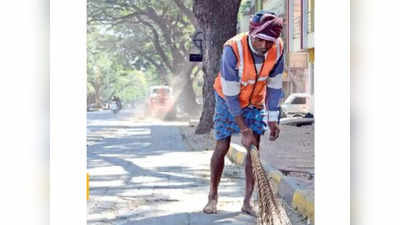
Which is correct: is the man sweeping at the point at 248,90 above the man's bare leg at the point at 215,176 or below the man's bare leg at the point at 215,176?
above

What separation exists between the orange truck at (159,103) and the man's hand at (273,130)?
716mm

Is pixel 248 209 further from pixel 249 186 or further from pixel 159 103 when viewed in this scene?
pixel 159 103

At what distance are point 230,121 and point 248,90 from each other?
250 mm

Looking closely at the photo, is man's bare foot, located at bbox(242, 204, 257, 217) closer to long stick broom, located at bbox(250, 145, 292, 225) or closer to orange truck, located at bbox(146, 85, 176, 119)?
long stick broom, located at bbox(250, 145, 292, 225)

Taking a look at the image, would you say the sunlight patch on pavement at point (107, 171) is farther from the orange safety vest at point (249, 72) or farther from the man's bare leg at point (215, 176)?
the orange safety vest at point (249, 72)

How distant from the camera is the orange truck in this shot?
13.4ft

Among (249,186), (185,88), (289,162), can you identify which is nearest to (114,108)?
(185,88)

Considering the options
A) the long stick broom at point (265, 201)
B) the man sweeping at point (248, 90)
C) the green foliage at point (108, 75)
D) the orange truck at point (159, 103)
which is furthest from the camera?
the orange truck at point (159, 103)

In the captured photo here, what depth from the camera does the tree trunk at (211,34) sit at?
397 cm

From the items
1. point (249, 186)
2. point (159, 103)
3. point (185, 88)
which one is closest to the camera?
point (249, 186)

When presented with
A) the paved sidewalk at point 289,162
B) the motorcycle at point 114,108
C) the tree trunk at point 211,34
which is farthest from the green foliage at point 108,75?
the paved sidewalk at point 289,162

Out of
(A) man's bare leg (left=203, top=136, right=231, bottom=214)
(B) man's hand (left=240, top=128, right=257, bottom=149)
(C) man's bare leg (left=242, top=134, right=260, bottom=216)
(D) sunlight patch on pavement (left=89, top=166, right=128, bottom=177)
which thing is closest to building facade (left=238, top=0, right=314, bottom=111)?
(B) man's hand (left=240, top=128, right=257, bottom=149)

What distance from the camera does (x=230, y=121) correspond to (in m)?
4.12
